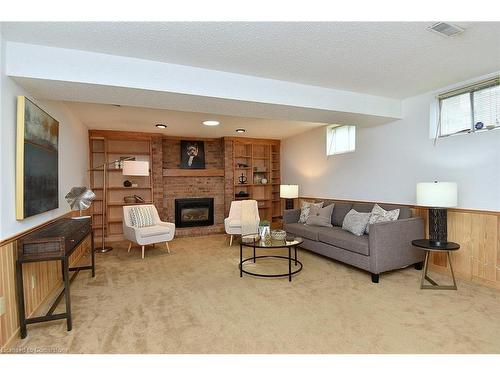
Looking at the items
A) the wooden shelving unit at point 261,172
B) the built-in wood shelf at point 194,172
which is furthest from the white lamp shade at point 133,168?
the wooden shelving unit at point 261,172

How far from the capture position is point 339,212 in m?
4.51

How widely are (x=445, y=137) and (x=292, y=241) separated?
2.32 m

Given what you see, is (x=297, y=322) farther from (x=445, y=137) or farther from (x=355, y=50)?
(x=445, y=137)

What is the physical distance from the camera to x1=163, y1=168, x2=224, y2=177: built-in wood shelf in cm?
597

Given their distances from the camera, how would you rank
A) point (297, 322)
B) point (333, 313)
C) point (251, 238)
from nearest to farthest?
point (297, 322) < point (333, 313) < point (251, 238)

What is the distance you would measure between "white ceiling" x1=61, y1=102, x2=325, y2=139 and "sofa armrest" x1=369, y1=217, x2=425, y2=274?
8.43 feet

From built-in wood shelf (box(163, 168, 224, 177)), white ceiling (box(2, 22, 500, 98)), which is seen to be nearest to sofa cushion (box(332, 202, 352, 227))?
white ceiling (box(2, 22, 500, 98))

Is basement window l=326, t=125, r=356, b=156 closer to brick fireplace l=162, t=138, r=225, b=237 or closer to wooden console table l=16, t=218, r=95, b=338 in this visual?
brick fireplace l=162, t=138, r=225, b=237

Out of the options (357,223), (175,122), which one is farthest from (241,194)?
(357,223)

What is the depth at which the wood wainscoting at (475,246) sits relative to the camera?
2.89 meters

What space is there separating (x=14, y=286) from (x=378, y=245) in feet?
11.6

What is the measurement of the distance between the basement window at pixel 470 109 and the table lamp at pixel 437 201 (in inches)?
32.9

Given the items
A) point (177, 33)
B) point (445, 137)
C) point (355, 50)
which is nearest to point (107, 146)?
point (177, 33)
